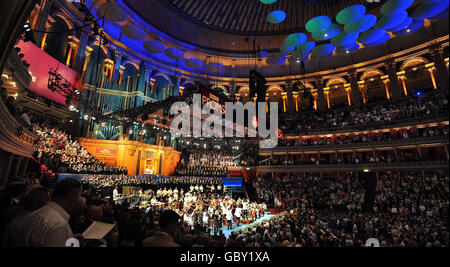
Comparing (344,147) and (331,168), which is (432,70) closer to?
(344,147)

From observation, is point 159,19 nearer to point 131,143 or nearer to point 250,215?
point 131,143

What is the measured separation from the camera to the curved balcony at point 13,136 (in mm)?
6719

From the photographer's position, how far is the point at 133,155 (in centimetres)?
2011

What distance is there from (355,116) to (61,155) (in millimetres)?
27804

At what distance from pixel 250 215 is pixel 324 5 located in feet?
72.4

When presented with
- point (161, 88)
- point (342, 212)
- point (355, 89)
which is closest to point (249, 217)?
point (342, 212)

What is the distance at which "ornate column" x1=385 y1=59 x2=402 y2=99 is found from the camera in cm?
2203

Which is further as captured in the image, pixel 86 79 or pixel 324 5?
pixel 324 5

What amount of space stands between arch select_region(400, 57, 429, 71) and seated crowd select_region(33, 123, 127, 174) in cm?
3092

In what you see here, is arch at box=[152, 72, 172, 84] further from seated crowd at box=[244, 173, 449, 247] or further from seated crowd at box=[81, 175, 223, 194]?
seated crowd at box=[244, 173, 449, 247]

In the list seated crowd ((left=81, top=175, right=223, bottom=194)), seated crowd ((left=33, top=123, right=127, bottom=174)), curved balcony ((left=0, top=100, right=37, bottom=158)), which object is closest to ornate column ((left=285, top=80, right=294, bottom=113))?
seated crowd ((left=81, top=175, right=223, bottom=194))

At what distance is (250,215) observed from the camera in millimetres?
14273
